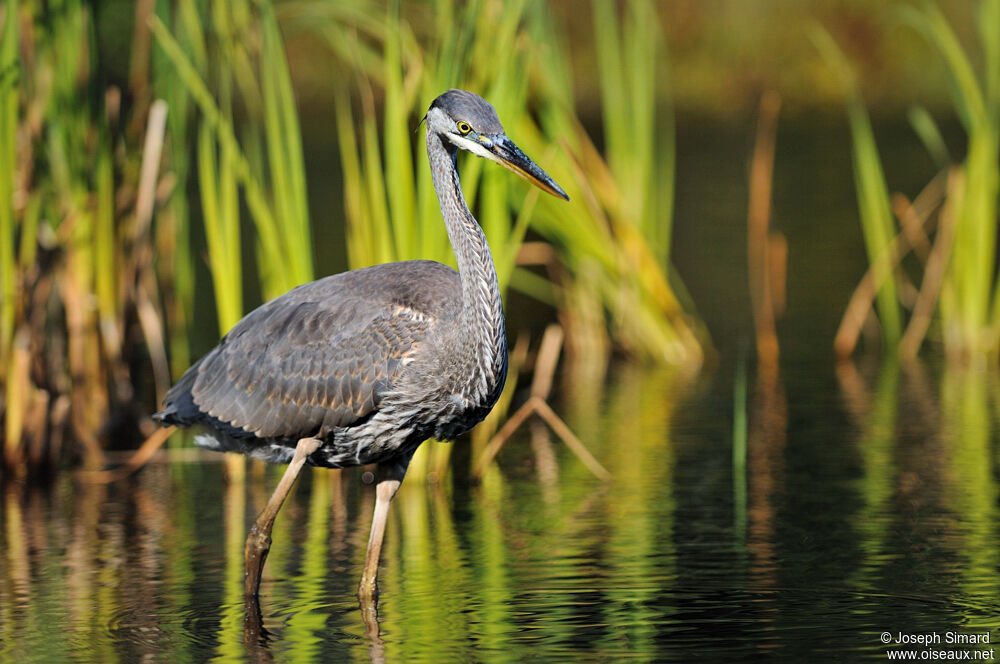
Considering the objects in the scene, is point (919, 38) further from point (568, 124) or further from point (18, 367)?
point (18, 367)

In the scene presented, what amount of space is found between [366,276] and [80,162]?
268 centimetres

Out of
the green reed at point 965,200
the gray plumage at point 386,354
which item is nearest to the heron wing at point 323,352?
the gray plumage at point 386,354

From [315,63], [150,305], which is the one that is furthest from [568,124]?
[315,63]

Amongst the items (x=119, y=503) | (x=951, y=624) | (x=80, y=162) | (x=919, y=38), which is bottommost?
(x=951, y=624)

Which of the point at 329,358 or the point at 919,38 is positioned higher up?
the point at 919,38

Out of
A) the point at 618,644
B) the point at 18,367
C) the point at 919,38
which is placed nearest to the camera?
the point at 618,644

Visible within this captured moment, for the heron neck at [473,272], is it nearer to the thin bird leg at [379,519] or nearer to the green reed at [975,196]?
the thin bird leg at [379,519]

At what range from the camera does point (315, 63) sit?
29672 millimetres

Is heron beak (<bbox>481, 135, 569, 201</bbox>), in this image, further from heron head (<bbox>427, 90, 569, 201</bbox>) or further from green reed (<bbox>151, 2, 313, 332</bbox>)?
green reed (<bbox>151, 2, 313, 332</bbox>)

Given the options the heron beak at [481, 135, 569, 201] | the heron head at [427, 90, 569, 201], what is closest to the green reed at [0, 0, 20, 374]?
the heron head at [427, 90, 569, 201]

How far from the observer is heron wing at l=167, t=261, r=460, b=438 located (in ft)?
21.1

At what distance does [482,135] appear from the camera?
6254mm

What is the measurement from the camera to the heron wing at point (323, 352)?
6418mm

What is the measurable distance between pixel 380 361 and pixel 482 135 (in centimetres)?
95
